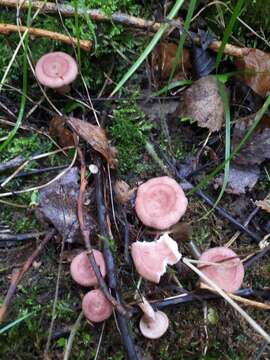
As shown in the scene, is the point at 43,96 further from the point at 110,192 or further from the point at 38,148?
the point at 110,192

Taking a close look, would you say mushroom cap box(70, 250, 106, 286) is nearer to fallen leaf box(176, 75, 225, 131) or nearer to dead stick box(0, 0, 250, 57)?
fallen leaf box(176, 75, 225, 131)

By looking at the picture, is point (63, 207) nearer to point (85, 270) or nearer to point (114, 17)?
point (85, 270)

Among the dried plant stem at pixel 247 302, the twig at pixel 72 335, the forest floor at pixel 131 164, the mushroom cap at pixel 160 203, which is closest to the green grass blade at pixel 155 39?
the forest floor at pixel 131 164

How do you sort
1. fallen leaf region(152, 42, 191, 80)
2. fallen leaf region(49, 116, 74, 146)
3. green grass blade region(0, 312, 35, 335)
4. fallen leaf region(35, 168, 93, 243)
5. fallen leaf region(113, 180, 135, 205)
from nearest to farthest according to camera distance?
green grass blade region(0, 312, 35, 335)
fallen leaf region(35, 168, 93, 243)
fallen leaf region(113, 180, 135, 205)
fallen leaf region(49, 116, 74, 146)
fallen leaf region(152, 42, 191, 80)

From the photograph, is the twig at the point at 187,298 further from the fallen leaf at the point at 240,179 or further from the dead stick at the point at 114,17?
the dead stick at the point at 114,17

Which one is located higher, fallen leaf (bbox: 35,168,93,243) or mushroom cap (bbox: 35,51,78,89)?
mushroom cap (bbox: 35,51,78,89)

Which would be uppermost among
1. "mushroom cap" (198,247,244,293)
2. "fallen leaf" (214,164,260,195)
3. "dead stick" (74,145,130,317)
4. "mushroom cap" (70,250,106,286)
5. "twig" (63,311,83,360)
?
"fallen leaf" (214,164,260,195)

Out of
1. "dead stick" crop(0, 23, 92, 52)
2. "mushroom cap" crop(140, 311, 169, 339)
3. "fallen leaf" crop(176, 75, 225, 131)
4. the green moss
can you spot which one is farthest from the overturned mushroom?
"dead stick" crop(0, 23, 92, 52)
